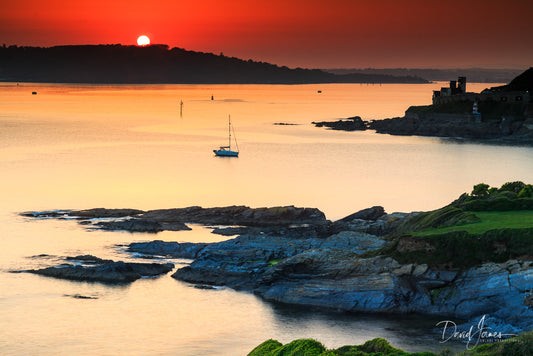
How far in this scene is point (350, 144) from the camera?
409 ft

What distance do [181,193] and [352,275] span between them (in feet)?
134

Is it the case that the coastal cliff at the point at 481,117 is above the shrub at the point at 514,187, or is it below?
above

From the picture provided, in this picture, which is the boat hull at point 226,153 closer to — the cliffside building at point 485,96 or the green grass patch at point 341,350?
the cliffside building at point 485,96

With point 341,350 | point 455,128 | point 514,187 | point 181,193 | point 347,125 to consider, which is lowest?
point 181,193

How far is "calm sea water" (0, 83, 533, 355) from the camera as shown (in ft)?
113

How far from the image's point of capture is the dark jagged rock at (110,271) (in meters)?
40.8

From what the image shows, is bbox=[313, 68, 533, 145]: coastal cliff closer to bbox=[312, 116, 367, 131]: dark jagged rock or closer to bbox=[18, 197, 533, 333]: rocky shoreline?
bbox=[312, 116, 367, 131]: dark jagged rock

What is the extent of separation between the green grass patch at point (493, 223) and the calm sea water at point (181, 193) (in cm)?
490

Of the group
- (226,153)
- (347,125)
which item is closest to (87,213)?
(226,153)

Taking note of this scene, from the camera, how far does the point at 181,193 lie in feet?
248

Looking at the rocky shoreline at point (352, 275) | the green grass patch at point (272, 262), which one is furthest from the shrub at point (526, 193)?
the green grass patch at point (272, 262)

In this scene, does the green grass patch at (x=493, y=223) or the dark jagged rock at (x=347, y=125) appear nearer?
the green grass patch at (x=493, y=223)

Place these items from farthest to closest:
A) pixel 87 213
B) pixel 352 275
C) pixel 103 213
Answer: pixel 87 213 → pixel 103 213 → pixel 352 275

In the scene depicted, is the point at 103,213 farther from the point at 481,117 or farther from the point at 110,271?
the point at 481,117
